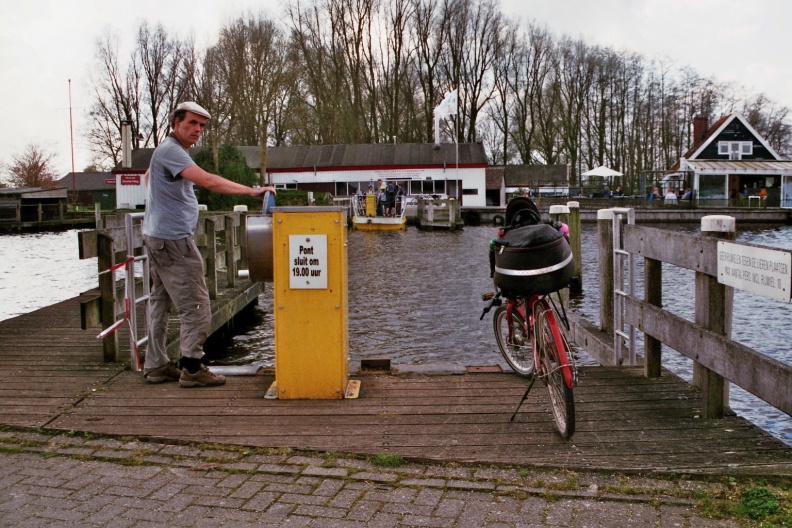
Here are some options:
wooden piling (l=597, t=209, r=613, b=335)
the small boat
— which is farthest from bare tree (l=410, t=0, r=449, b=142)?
wooden piling (l=597, t=209, r=613, b=335)

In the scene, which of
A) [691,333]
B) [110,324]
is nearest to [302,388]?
[110,324]

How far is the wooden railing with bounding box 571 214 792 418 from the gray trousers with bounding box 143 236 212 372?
10.1 feet

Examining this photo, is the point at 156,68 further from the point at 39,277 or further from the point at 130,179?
the point at 39,277

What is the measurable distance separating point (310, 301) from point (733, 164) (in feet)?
189

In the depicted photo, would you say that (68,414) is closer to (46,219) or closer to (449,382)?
(449,382)

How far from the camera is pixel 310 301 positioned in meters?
5.35

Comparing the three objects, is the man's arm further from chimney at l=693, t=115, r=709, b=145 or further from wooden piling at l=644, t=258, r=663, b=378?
chimney at l=693, t=115, r=709, b=145

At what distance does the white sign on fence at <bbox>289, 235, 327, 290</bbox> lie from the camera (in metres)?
5.30

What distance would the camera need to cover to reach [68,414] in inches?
200

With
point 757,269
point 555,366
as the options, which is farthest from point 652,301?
point 757,269

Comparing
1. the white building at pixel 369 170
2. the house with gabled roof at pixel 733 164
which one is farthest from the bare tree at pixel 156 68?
the house with gabled roof at pixel 733 164

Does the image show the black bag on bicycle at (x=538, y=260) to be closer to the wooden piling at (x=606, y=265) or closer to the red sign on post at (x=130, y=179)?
the wooden piling at (x=606, y=265)

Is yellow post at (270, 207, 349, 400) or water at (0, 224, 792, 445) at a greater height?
yellow post at (270, 207, 349, 400)

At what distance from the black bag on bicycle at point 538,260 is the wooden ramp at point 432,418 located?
2.66 feet
